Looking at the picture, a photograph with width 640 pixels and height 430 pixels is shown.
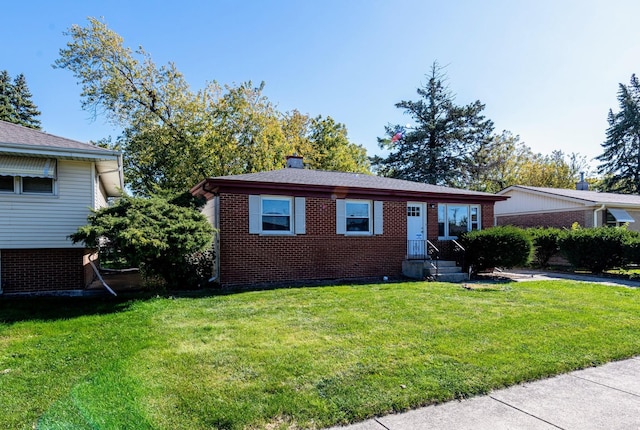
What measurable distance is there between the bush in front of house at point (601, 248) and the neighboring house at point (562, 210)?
3.72 m

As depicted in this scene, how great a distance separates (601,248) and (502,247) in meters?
4.79

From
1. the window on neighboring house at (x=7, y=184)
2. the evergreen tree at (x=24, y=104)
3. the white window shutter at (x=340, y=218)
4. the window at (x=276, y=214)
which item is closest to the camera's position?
the window on neighboring house at (x=7, y=184)

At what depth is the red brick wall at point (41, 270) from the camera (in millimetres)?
8391

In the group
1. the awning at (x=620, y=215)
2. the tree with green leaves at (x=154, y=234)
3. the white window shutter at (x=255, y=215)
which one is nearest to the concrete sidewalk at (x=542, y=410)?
the tree with green leaves at (x=154, y=234)

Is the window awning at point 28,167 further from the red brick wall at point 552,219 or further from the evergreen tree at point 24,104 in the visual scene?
the evergreen tree at point 24,104

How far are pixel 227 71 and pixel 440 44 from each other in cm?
1444

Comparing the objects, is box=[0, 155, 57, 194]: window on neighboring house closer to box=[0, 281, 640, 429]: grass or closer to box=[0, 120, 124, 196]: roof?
box=[0, 120, 124, 196]: roof

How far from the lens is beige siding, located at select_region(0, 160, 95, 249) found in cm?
830

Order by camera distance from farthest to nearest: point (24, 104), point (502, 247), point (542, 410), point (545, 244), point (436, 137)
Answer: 1. point (24, 104)
2. point (436, 137)
3. point (545, 244)
4. point (502, 247)
5. point (542, 410)

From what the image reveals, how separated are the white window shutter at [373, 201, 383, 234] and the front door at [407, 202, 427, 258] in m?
1.29

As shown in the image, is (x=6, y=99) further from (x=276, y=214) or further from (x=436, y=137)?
(x=436, y=137)

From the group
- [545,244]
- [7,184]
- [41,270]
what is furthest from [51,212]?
[545,244]

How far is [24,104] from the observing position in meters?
38.3

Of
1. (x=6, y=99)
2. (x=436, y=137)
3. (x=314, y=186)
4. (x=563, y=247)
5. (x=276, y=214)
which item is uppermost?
(x=6, y=99)
